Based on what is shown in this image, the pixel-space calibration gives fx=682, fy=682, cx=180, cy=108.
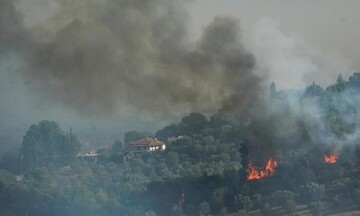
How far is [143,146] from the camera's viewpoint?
117375 millimetres

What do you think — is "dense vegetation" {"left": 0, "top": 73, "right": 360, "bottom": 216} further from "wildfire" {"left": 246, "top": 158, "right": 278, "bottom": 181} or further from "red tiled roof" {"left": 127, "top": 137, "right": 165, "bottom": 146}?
"red tiled roof" {"left": 127, "top": 137, "right": 165, "bottom": 146}

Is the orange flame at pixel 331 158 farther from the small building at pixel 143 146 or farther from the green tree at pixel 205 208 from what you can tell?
the small building at pixel 143 146

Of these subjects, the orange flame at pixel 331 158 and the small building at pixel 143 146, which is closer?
the orange flame at pixel 331 158

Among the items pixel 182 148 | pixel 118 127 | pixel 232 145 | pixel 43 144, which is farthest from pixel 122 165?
pixel 118 127

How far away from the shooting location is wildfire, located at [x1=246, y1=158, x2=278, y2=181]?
7338 centimetres

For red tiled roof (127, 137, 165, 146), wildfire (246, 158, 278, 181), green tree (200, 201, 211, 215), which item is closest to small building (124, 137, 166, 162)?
red tiled roof (127, 137, 165, 146)

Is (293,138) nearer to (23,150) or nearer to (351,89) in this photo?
(351,89)

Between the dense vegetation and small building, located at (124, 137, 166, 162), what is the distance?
1039 centimetres

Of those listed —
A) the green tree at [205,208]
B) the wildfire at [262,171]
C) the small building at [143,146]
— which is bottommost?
the green tree at [205,208]

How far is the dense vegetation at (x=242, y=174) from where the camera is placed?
69.0 m

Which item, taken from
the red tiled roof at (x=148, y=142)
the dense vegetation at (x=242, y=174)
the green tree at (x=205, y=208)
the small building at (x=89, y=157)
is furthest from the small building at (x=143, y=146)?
the green tree at (x=205, y=208)

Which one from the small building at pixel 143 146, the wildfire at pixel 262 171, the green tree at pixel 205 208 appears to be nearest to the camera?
the green tree at pixel 205 208

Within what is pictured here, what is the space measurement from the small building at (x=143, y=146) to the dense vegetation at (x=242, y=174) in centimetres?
1039

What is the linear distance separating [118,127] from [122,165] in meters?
64.8
